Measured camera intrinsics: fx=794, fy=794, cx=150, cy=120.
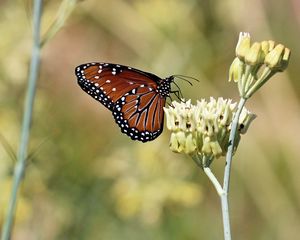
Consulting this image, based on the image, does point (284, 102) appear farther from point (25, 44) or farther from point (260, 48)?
point (260, 48)

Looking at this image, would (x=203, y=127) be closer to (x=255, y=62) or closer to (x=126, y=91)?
(x=255, y=62)

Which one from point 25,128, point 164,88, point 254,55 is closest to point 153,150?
point 164,88

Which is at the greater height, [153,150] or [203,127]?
[153,150]

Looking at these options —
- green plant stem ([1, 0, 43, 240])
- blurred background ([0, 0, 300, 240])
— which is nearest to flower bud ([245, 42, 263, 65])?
green plant stem ([1, 0, 43, 240])

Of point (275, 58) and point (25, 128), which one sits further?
point (25, 128)

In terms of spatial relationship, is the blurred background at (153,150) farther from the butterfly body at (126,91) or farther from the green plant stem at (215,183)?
the green plant stem at (215,183)

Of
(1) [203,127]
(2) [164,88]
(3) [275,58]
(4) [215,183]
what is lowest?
(4) [215,183]

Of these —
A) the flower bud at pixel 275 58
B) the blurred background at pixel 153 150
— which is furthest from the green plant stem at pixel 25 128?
the flower bud at pixel 275 58
